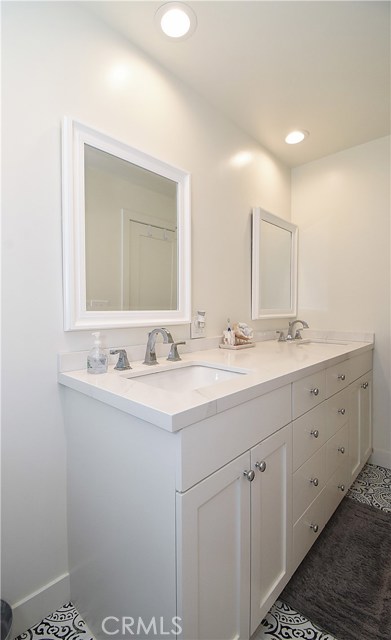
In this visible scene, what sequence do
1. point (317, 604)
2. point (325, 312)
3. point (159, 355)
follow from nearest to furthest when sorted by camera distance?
point (317, 604), point (159, 355), point (325, 312)

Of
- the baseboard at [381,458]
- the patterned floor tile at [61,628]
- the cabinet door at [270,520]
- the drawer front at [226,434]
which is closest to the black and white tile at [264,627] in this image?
the patterned floor tile at [61,628]

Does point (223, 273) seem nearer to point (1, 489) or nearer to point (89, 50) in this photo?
point (89, 50)

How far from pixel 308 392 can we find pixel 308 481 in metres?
0.37

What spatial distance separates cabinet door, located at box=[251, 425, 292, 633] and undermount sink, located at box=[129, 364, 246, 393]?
12.0 inches

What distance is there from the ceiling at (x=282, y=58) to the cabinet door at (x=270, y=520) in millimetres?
1575

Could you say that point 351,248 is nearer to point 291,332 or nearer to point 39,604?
point 291,332

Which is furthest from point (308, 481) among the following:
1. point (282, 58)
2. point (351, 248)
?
point (282, 58)

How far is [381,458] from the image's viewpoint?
2.07 meters

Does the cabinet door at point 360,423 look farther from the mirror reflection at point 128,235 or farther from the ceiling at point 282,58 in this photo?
the ceiling at point 282,58

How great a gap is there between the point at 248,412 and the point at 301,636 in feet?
2.64

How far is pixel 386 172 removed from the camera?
2.01 meters

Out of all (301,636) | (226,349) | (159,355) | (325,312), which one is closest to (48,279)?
(159,355)

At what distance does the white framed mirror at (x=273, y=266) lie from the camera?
197 cm

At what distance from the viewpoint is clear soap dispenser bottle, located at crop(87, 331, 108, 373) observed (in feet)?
3.46
